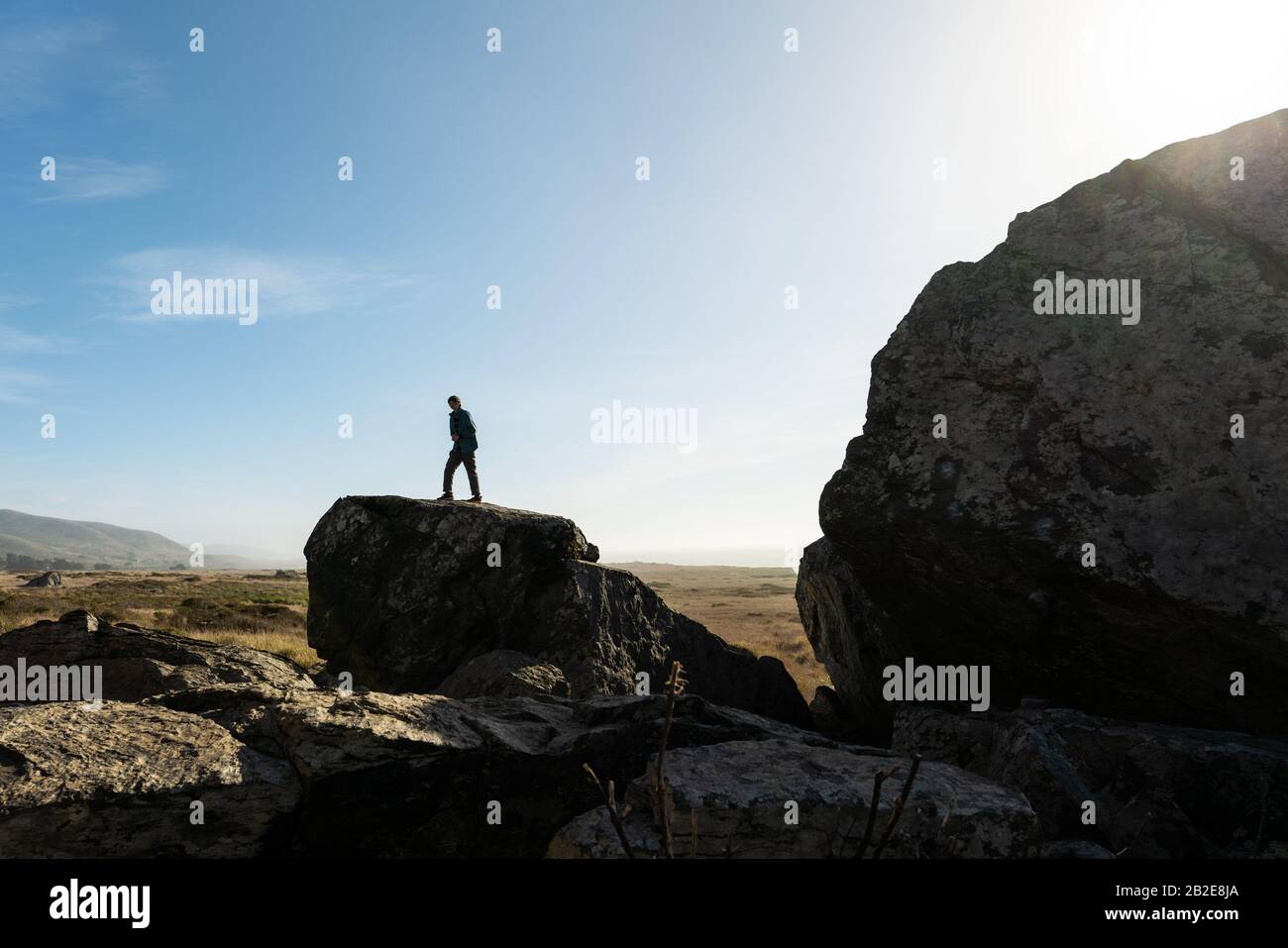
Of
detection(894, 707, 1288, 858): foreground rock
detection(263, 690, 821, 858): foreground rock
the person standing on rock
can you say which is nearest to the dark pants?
the person standing on rock

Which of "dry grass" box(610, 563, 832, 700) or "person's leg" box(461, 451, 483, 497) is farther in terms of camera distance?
"dry grass" box(610, 563, 832, 700)

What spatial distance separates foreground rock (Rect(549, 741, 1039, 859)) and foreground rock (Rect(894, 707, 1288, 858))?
1.24 meters

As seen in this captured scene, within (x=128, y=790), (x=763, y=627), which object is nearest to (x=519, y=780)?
(x=128, y=790)

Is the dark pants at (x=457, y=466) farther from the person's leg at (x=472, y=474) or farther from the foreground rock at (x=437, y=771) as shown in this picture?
the foreground rock at (x=437, y=771)

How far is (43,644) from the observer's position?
9.67 m

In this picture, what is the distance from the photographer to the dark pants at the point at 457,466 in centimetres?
1490

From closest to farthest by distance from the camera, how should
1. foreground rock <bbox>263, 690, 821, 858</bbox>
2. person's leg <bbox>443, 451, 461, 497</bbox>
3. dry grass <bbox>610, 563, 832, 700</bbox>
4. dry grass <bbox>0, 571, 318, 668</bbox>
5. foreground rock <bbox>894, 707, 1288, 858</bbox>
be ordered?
foreground rock <bbox>263, 690, 821, 858</bbox>
foreground rock <bbox>894, 707, 1288, 858</bbox>
person's leg <bbox>443, 451, 461, 497</bbox>
dry grass <bbox>610, 563, 832, 700</bbox>
dry grass <bbox>0, 571, 318, 668</bbox>

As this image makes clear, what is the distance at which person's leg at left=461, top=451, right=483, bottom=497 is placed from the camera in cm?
1491

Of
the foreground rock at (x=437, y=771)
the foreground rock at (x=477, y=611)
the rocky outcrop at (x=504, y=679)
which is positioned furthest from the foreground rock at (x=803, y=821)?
the foreground rock at (x=477, y=611)

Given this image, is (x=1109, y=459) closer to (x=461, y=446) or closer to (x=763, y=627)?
(x=461, y=446)

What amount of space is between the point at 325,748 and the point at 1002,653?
6.56 metres

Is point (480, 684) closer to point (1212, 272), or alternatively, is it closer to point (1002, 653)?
point (1002, 653)

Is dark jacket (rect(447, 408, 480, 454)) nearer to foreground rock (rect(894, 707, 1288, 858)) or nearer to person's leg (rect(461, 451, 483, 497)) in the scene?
person's leg (rect(461, 451, 483, 497))
